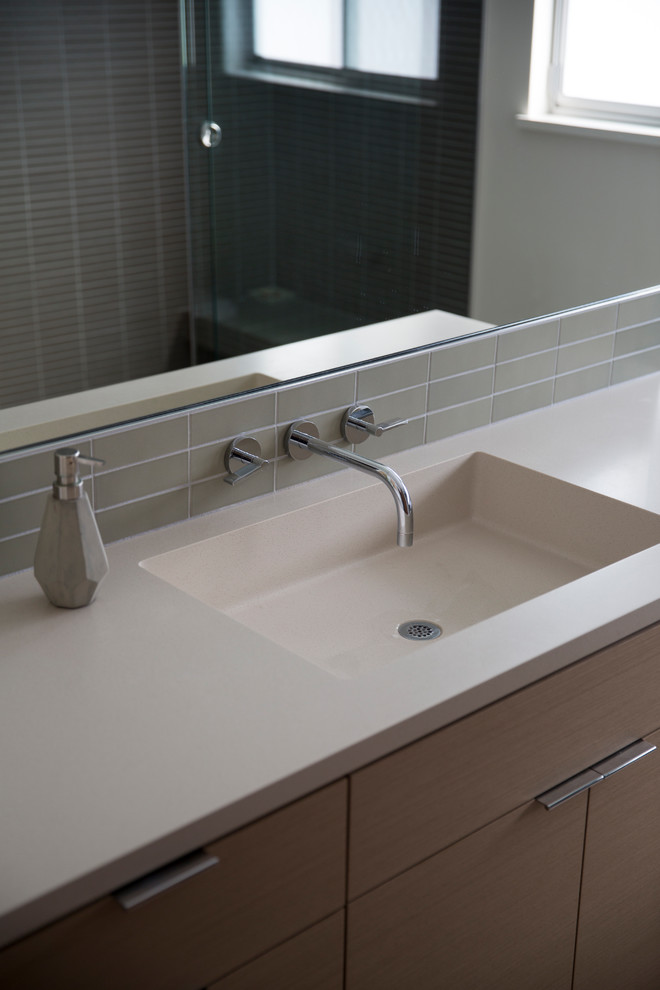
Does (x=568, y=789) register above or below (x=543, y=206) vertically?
below

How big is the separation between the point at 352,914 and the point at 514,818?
0.84 feet

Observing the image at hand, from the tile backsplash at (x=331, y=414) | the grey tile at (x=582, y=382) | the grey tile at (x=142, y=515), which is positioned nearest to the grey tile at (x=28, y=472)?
the tile backsplash at (x=331, y=414)

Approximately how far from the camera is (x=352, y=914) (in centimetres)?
119

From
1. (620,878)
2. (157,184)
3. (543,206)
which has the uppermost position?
(157,184)

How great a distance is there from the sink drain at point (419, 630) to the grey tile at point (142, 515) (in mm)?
353

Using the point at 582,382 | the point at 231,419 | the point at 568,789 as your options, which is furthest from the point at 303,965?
the point at 582,382

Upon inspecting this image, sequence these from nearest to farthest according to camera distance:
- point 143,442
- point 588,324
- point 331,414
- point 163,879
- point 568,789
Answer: point 163,879
point 568,789
point 143,442
point 331,414
point 588,324

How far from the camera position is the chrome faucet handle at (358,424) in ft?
5.74

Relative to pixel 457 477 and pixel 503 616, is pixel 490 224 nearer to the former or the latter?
pixel 457 477

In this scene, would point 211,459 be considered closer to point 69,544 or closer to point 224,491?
point 224,491

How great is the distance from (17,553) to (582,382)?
3.90ft

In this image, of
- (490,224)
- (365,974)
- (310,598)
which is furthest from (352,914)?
(490,224)

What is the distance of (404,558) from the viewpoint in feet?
5.70

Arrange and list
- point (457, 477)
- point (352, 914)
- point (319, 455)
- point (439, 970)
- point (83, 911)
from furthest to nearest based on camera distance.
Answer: point (457, 477)
point (319, 455)
point (439, 970)
point (352, 914)
point (83, 911)
